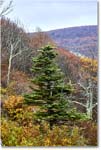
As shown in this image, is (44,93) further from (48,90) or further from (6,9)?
(6,9)

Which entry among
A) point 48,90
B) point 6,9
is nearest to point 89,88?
point 48,90

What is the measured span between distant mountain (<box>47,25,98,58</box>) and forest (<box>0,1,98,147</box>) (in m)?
0.04

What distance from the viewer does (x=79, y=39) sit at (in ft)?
12.1

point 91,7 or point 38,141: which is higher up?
point 91,7

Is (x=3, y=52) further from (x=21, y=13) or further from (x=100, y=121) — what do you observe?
(x=100, y=121)

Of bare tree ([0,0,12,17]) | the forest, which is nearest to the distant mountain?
the forest

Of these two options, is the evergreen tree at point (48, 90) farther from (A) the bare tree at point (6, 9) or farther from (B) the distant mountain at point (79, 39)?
(A) the bare tree at point (6, 9)

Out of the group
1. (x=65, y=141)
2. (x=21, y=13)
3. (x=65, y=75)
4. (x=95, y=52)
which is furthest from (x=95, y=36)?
(x=65, y=141)

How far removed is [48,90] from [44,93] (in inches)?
1.6

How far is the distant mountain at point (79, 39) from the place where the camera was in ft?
11.9

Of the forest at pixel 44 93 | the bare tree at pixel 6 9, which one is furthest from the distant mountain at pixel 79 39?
the bare tree at pixel 6 9

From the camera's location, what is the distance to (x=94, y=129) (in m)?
3.58

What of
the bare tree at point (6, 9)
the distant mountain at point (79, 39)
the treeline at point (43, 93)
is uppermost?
the bare tree at point (6, 9)

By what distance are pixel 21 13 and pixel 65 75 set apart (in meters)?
0.59
